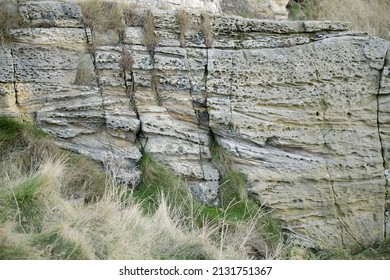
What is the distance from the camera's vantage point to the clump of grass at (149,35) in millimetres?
6570

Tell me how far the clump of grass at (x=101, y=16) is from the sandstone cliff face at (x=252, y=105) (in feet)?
0.27

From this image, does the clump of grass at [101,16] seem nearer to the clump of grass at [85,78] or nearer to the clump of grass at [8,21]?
the clump of grass at [85,78]

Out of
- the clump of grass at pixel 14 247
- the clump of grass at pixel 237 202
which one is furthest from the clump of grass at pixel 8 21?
the clump of grass at pixel 14 247

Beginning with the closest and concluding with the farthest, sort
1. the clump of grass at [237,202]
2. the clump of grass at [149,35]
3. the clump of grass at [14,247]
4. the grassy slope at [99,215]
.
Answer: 1. the clump of grass at [14,247]
2. the grassy slope at [99,215]
3. the clump of grass at [237,202]
4. the clump of grass at [149,35]

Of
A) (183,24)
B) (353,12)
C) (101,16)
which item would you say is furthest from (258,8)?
(101,16)

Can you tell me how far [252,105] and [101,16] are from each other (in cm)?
213

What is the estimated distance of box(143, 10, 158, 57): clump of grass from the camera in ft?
21.6

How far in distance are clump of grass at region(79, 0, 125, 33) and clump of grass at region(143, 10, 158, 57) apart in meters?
0.30

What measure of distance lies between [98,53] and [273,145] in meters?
2.36

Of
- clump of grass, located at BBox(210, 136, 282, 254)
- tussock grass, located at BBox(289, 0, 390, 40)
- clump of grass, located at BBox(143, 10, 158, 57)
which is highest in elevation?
tussock grass, located at BBox(289, 0, 390, 40)

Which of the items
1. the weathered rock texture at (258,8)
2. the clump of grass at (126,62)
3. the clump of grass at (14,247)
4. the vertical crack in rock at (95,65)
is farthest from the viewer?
the weathered rock texture at (258,8)

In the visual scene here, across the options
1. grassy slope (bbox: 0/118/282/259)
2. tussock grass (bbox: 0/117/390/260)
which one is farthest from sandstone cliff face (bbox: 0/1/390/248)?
grassy slope (bbox: 0/118/282/259)

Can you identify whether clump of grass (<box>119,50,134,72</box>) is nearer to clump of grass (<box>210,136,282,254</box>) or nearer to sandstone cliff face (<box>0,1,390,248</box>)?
sandstone cliff face (<box>0,1,390,248</box>)

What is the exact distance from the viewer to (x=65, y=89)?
633cm
